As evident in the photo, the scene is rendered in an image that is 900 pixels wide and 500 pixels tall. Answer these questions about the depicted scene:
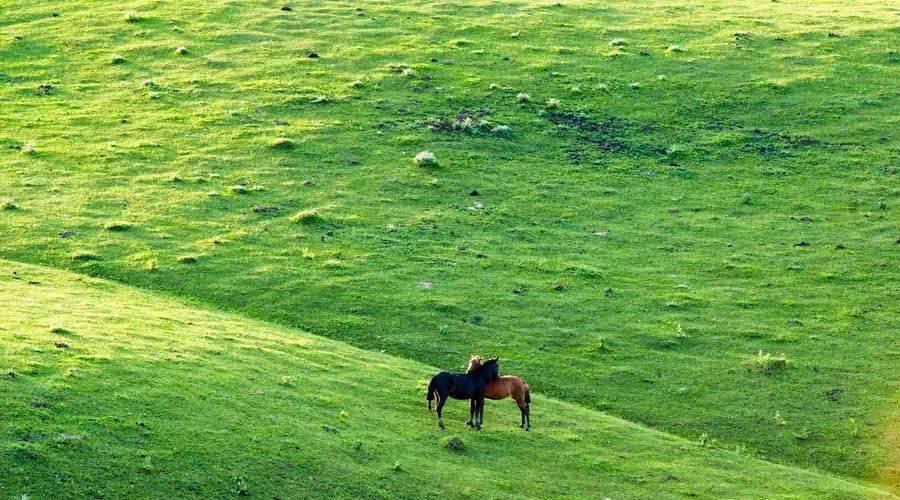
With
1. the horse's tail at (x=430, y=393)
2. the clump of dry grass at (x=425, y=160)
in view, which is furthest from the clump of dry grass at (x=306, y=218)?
the horse's tail at (x=430, y=393)

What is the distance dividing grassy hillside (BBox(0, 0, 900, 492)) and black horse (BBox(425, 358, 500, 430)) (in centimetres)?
608

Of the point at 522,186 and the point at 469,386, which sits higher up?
the point at 469,386

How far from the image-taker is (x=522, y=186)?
4847 centimetres

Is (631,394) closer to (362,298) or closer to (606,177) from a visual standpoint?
(362,298)

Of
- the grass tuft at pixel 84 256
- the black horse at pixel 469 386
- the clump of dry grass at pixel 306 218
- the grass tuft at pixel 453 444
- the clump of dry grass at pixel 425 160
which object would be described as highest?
the clump of dry grass at pixel 425 160

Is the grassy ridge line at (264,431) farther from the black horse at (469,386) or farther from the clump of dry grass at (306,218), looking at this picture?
the clump of dry grass at (306,218)

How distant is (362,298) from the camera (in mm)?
37844

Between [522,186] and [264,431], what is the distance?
25932 millimetres

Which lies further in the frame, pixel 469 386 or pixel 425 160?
pixel 425 160

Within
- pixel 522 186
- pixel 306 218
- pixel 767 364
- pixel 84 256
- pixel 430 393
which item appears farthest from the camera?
pixel 522 186

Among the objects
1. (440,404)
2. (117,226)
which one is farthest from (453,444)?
(117,226)

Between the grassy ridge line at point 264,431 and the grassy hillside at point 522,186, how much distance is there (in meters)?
3.48

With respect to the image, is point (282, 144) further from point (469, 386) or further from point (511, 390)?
point (469, 386)

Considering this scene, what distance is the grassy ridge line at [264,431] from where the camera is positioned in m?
22.1
